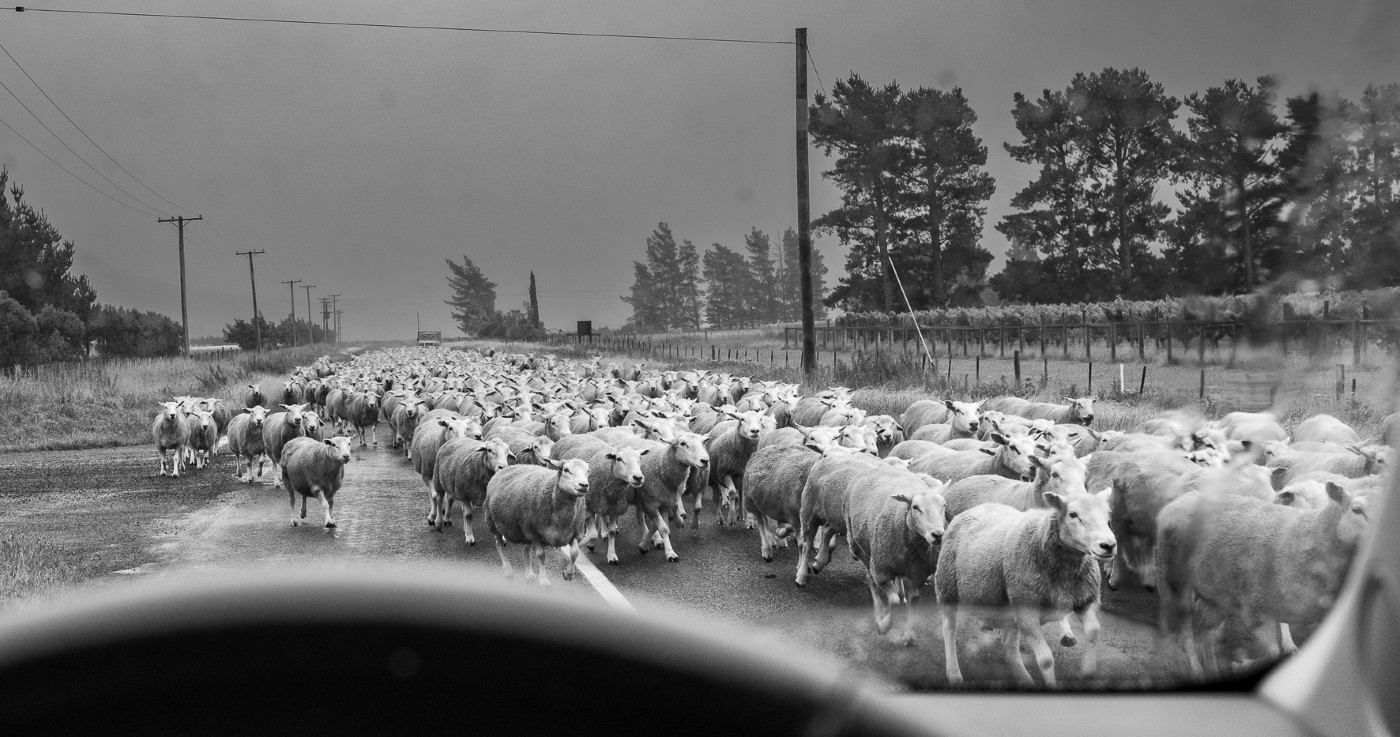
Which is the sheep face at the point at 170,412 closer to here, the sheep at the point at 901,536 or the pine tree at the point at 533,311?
the sheep at the point at 901,536

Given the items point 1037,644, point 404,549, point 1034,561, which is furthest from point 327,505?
point 1037,644

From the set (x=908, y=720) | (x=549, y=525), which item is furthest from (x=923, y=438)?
(x=908, y=720)

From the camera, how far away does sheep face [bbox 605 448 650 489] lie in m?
10.8

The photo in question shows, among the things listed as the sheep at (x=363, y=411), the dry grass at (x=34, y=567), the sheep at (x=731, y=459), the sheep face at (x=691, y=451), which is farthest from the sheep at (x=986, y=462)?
the sheep at (x=363, y=411)

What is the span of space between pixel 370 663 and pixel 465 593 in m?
0.07

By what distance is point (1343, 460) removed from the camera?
163 centimetres

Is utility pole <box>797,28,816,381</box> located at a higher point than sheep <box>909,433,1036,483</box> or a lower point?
higher

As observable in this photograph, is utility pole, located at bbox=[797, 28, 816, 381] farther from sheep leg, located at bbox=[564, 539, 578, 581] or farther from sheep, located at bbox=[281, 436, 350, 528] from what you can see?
sheep leg, located at bbox=[564, 539, 578, 581]

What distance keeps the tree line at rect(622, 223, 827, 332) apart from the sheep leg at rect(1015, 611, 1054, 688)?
4292 inches

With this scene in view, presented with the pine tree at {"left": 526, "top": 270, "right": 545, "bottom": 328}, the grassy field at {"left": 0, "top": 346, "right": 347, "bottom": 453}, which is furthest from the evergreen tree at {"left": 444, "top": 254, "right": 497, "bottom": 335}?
the grassy field at {"left": 0, "top": 346, "right": 347, "bottom": 453}

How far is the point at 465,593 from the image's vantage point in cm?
72

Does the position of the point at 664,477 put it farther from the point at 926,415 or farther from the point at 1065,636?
the point at 1065,636

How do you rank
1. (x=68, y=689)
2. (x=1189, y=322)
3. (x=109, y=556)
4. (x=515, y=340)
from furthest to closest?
(x=515, y=340) < (x=109, y=556) < (x=1189, y=322) < (x=68, y=689)

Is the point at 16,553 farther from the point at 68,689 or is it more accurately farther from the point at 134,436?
the point at 134,436
